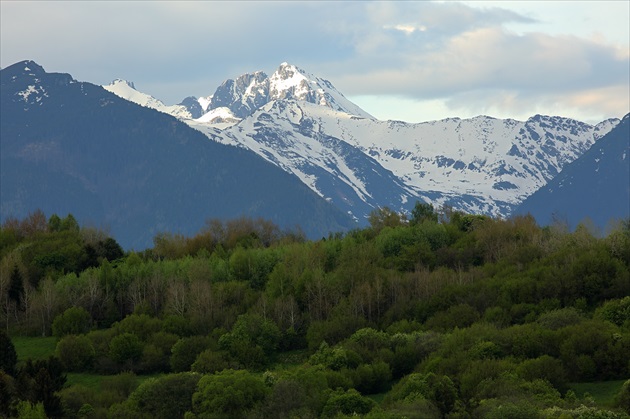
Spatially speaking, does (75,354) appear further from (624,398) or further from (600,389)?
(624,398)

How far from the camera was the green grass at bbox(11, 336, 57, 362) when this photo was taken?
13490 centimetres

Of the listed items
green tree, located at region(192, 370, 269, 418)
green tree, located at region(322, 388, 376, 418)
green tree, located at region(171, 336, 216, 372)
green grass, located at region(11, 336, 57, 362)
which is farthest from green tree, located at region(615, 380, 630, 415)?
green grass, located at region(11, 336, 57, 362)

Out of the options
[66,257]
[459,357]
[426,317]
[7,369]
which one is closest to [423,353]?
[459,357]

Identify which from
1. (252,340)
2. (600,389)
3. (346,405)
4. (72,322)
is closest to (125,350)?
(252,340)

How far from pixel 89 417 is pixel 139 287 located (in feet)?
202

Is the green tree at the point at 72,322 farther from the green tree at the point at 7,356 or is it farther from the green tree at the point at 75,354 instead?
the green tree at the point at 7,356

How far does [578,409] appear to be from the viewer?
90625 millimetres

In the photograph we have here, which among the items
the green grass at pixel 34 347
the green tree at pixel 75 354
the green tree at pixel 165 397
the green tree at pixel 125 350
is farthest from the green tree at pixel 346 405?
the green grass at pixel 34 347

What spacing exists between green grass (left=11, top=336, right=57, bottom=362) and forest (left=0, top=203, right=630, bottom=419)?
1.00 ft

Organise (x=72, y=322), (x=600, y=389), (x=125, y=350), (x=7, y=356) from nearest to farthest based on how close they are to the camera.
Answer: (x=600, y=389) → (x=7, y=356) → (x=125, y=350) → (x=72, y=322)

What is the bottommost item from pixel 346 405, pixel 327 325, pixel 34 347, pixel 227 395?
pixel 346 405

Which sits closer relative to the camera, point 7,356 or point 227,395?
point 227,395

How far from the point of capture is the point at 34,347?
139000mm

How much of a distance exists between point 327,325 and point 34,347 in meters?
35.3
